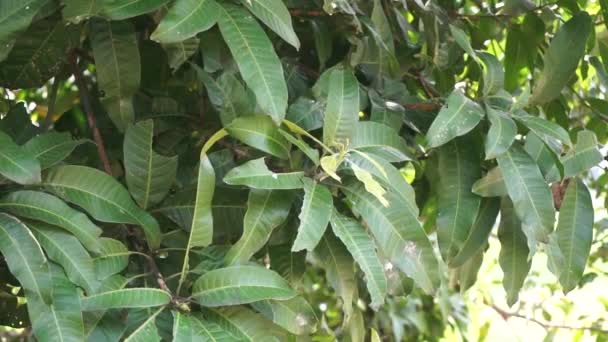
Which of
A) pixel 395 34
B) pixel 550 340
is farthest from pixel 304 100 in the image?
pixel 550 340

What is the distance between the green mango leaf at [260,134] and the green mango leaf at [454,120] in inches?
7.3

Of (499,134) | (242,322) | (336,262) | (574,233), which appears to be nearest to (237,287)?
(242,322)

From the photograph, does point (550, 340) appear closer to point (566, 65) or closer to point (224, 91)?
point (566, 65)

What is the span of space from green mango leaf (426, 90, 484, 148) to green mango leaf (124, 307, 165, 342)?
0.39 metres

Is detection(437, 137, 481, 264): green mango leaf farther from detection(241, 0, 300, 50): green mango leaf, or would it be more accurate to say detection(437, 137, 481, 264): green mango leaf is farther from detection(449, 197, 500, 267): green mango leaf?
detection(241, 0, 300, 50): green mango leaf

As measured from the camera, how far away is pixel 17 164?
75cm

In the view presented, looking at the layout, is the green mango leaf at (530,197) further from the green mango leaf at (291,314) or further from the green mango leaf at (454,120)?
the green mango leaf at (291,314)

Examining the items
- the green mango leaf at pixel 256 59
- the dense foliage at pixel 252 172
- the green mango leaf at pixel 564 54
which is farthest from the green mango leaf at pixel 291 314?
the green mango leaf at pixel 564 54

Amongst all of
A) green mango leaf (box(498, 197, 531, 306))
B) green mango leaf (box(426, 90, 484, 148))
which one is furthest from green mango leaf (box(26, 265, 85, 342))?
green mango leaf (box(498, 197, 531, 306))

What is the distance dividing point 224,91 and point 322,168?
6.6 inches

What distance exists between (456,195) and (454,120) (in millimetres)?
107

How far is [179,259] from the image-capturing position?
893mm

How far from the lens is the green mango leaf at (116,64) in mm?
898

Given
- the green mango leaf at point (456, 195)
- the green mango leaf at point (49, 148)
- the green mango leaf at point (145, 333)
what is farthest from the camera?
the green mango leaf at point (456, 195)
